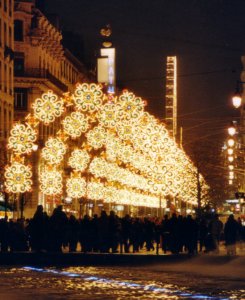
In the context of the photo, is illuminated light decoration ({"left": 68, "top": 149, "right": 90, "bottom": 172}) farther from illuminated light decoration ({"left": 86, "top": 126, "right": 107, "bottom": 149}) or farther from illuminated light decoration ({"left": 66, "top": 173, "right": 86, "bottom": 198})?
illuminated light decoration ({"left": 86, "top": 126, "right": 107, "bottom": 149})

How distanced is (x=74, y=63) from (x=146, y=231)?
227ft

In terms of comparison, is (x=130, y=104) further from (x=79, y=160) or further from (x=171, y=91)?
(x=171, y=91)

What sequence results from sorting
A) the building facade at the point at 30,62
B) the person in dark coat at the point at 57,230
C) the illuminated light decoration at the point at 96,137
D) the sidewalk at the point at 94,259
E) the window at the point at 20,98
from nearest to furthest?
the sidewalk at the point at 94,259 → the person in dark coat at the point at 57,230 → the illuminated light decoration at the point at 96,137 → the building facade at the point at 30,62 → the window at the point at 20,98

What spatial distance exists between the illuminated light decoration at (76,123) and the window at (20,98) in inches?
1635

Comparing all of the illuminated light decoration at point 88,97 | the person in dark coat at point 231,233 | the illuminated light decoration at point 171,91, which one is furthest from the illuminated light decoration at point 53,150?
the illuminated light decoration at point 171,91

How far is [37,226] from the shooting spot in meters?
33.2

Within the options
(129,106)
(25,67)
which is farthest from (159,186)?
(25,67)

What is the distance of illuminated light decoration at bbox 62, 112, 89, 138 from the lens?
4131 centimetres

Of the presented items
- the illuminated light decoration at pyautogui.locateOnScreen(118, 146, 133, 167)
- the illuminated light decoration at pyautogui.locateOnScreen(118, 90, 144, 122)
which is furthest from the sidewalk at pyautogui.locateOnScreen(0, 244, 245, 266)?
the illuminated light decoration at pyautogui.locateOnScreen(118, 146, 133, 167)

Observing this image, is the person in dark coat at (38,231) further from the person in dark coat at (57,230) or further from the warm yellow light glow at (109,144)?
the warm yellow light glow at (109,144)

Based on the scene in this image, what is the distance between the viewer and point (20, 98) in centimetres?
8319

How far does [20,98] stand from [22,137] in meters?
44.1

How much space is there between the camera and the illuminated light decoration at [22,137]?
3931 cm

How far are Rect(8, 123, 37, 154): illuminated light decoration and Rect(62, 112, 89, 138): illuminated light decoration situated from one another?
237 cm
